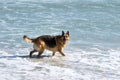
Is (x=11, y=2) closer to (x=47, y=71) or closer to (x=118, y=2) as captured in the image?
(x=118, y=2)

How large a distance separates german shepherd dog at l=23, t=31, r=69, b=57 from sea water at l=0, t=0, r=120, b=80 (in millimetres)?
185

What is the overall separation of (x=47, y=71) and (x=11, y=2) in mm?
11877

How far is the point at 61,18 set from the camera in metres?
15.9

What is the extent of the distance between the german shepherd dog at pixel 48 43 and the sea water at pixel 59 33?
185 millimetres

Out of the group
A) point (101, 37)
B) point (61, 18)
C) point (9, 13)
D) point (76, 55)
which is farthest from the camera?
point (9, 13)

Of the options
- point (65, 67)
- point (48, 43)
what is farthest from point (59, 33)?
point (65, 67)

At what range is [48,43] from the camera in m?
10.3

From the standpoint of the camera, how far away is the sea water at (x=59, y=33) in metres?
8.82

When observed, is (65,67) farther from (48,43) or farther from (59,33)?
(59,33)

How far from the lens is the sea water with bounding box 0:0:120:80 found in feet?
28.9

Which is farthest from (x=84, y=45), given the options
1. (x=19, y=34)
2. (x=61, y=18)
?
(x=61, y=18)

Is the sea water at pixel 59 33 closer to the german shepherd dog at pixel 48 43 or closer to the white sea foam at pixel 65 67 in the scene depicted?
the white sea foam at pixel 65 67

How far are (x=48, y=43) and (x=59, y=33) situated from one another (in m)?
2.86

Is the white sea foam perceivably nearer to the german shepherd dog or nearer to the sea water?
the sea water
